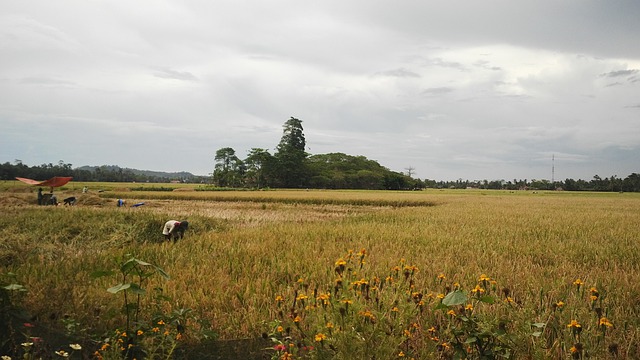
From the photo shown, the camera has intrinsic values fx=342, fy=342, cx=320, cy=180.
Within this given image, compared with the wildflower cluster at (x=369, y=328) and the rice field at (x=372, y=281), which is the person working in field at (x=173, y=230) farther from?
the wildflower cluster at (x=369, y=328)

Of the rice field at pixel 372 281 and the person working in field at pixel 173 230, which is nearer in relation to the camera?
the rice field at pixel 372 281

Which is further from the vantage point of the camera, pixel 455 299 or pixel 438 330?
pixel 438 330

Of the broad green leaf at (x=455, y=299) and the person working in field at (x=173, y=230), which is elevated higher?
the broad green leaf at (x=455, y=299)

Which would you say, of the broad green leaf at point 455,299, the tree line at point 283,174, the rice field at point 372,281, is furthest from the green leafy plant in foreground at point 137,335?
the tree line at point 283,174

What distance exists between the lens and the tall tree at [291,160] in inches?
2822

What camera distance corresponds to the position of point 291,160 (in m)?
72.1

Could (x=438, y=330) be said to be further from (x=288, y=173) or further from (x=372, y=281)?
(x=288, y=173)

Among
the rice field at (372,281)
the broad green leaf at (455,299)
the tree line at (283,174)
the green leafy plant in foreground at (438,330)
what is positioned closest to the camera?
the broad green leaf at (455,299)

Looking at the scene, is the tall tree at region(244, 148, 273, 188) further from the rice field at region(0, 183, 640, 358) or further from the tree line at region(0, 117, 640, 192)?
the rice field at region(0, 183, 640, 358)

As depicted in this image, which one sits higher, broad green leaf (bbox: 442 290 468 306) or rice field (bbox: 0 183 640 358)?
broad green leaf (bbox: 442 290 468 306)

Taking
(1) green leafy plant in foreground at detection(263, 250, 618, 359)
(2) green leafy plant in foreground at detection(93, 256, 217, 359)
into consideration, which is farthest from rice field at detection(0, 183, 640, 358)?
(2) green leafy plant in foreground at detection(93, 256, 217, 359)

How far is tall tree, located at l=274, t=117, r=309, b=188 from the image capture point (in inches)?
2822

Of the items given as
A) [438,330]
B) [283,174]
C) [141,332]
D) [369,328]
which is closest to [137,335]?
[141,332]

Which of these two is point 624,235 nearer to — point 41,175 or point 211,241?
point 211,241
